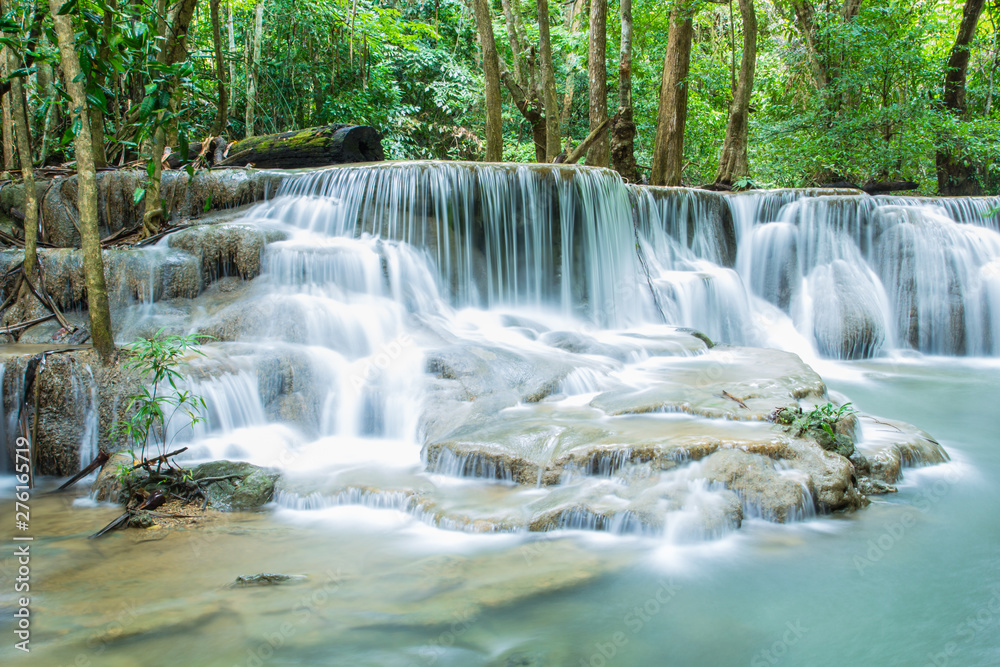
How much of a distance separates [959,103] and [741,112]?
550 centimetres

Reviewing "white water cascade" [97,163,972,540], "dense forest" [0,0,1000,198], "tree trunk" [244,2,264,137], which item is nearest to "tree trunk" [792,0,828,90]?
"dense forest" [0,0,1000,198]

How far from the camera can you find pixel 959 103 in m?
14.4

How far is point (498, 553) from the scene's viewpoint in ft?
12.9

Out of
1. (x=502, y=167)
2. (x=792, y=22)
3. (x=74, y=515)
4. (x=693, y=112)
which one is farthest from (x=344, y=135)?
(x=792, y=22)

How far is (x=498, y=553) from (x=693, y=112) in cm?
1608

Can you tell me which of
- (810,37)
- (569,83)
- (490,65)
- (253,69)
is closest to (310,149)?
(490,65)

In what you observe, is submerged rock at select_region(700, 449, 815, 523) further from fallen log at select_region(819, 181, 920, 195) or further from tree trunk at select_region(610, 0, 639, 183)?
fallen log at select_region(819, 181, 920, 195)

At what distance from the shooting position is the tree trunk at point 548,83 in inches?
489

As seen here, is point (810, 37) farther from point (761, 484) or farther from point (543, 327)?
point (761, 484)

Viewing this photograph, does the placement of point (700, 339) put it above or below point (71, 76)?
below

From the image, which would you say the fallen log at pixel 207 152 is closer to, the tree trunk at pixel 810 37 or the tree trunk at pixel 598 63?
the tree trunk at pixel 598 63

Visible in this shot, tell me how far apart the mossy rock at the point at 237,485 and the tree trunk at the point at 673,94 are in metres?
10.7

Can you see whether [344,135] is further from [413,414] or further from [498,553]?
[498,553]

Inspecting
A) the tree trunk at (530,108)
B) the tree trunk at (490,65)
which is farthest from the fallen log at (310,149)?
the tree trunk at (530,108)
